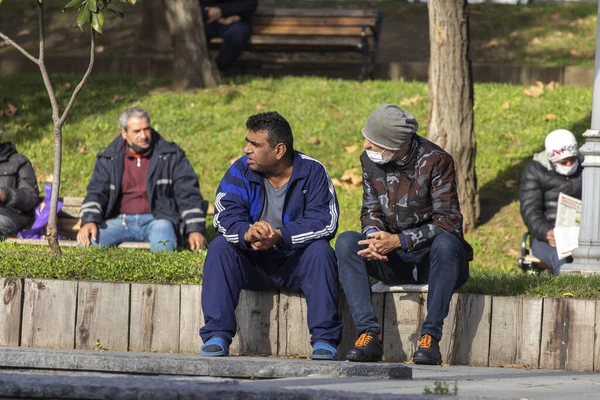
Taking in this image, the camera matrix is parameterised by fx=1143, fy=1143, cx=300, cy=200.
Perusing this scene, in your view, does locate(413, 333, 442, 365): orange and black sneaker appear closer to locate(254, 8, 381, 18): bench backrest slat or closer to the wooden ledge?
the wooden ledge

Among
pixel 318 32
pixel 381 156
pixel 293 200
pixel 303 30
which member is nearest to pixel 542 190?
pixel 381 156

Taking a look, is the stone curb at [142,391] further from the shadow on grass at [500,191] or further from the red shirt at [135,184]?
the shadow on grass at [500,191]

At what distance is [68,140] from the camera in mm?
13039

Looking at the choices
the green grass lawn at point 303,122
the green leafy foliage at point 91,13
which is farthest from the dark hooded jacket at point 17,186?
the green leafy foliage at point 91,13

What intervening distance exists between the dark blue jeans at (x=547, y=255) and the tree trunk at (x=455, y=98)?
41.6 inches

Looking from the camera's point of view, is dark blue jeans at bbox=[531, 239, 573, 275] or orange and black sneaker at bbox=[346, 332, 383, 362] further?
dark blue jeans at bbox=[531, 239, 573, 275]

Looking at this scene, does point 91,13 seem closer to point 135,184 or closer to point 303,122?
point 135,184

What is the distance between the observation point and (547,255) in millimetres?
9609

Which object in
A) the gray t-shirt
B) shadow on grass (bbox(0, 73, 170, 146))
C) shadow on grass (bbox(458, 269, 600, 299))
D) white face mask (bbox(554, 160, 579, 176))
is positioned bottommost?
shadow on grass (bbox(458, 269, 600, 299))

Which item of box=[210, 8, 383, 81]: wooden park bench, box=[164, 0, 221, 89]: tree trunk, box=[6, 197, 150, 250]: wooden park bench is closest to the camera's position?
box=[6, 197, 150, 250]: wooden park bench

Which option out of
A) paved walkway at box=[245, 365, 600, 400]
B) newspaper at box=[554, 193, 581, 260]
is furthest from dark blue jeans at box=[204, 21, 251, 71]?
paved walkway at box=[245, 365, 600, 400]

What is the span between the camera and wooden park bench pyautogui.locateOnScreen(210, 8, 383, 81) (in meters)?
15.1

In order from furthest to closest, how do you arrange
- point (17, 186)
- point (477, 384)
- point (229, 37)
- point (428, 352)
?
point (229, 37)
point (17, 186)
point (428, 352)
point (477, 384)

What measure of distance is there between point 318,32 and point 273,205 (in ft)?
28.3
